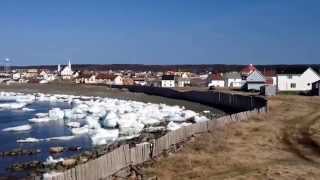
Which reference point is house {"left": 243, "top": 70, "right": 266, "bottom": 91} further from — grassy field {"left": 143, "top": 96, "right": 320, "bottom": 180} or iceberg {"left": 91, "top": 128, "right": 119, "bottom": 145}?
grassy field {"left": 143, "top": 96, "right": 320, "bottom": 180}

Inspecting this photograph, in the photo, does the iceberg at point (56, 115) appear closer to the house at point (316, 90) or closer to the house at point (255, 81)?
the house at point (316, 90)

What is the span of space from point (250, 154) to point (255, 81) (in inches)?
2452

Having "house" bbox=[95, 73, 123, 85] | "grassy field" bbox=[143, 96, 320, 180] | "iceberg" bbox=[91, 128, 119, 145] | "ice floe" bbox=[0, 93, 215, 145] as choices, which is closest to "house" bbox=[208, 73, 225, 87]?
"house" bbox=[95, 73, 123, 85]

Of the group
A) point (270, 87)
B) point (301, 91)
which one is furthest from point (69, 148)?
point (301, 91)

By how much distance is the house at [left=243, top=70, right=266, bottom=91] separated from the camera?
87.2 m

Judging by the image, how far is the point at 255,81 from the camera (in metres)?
88.7

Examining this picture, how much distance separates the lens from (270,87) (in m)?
72.8

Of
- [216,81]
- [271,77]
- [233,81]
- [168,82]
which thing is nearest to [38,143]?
[271,77]

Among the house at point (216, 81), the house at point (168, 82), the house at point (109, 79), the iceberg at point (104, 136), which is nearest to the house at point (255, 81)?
the house at point (216, 81)

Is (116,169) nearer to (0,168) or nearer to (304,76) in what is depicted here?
(0,168)

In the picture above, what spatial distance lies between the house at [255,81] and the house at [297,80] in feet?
9.91

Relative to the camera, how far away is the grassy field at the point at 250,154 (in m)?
23.2

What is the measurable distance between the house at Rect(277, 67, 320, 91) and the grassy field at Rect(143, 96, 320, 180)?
142ft

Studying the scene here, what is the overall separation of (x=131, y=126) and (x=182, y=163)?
24.6 m
